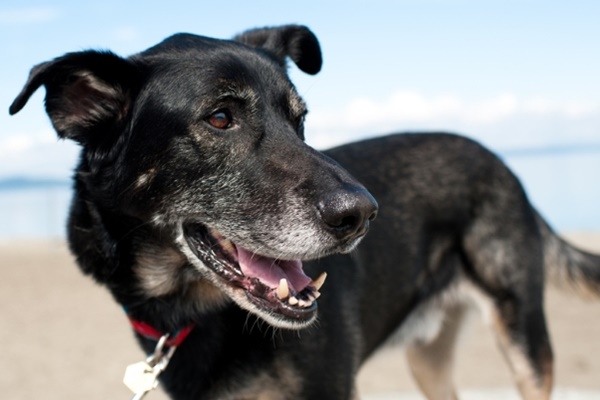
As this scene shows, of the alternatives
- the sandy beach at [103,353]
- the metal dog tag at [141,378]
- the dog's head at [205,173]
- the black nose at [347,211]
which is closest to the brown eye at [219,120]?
the dog's head at [205,173]

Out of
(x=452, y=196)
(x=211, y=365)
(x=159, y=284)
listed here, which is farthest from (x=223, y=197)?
(x=452, y=196)

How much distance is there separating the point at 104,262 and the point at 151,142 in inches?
23.0

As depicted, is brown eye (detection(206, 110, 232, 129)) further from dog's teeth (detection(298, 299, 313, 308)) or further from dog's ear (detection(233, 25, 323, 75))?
dog's ear (detection(233, 25, 323, 75))

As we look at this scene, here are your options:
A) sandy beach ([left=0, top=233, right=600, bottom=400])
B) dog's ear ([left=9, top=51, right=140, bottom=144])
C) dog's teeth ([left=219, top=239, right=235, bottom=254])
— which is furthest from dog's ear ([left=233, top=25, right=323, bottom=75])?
sandy beach ([left=0, top=233, right=600, bottom=400])

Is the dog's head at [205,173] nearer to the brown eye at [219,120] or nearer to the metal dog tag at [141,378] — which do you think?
the brown eye at [219,120]

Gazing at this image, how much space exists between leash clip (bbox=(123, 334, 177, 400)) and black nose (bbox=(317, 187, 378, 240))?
98cm

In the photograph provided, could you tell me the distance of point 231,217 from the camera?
2.95 metres

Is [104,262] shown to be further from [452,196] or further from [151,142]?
[452,196]

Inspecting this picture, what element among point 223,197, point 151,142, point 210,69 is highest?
point 210,69

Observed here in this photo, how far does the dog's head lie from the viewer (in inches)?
109

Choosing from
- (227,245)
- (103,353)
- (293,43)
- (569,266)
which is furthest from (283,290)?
(103,353)

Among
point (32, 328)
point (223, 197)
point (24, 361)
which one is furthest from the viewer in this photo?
point (32, 328)

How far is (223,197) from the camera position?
294 cm

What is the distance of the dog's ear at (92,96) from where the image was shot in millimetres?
3137
